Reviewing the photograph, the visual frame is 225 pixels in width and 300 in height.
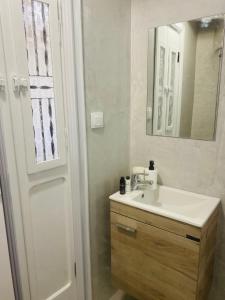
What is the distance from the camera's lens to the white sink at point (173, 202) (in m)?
1.26

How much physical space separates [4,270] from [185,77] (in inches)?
60.4

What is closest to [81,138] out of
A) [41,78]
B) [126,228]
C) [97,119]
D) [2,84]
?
[97,119]

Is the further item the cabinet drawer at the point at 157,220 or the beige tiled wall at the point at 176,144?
the beige tiled wall at the point at 176,144

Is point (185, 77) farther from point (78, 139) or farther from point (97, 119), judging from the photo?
point (78, 139)

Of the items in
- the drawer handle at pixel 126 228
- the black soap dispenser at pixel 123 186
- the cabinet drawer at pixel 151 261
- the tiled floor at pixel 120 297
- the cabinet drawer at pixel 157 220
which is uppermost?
the black soap dispenser at pixel 123 186

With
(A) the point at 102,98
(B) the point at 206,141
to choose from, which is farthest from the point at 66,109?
(B) the point at 206,141

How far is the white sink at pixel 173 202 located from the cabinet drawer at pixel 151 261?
0.36 ft

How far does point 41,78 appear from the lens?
4.08 feet

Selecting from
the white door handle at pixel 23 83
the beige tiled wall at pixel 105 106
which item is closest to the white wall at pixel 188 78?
the beige tiled wall at pixel 105 106

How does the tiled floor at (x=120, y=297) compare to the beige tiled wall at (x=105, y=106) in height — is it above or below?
below

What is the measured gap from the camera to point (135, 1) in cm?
156

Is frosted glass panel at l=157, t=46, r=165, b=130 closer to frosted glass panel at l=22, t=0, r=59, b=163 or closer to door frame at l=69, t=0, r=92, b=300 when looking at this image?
door frame at l=69, t=0, r=92, b=300

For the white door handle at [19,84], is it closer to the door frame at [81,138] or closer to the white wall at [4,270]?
the door frame at [81,138]

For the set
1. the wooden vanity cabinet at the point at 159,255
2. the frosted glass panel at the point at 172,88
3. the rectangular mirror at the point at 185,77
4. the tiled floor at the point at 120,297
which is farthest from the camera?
the tiled floor at the point at 120,297
